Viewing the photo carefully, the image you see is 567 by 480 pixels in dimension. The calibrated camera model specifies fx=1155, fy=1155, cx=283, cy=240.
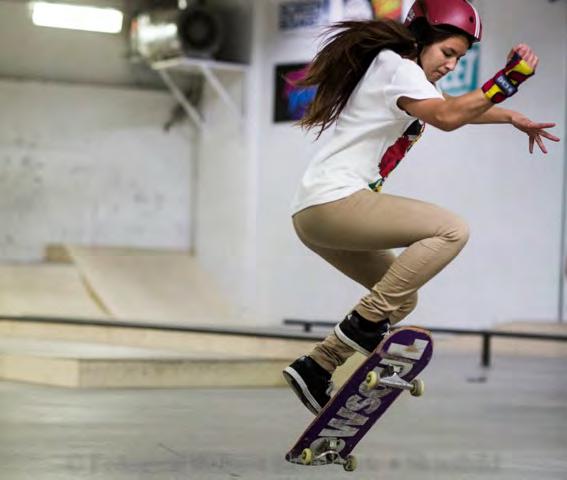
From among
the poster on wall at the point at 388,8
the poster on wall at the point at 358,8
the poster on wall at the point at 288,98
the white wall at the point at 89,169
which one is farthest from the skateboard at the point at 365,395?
the white wall at the point at 89,169

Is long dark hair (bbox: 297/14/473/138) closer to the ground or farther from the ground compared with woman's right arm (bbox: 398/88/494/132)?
farther from the ground

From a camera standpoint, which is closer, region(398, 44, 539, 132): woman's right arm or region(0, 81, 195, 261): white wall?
region(398, 44, 539, 132): woman's right arm

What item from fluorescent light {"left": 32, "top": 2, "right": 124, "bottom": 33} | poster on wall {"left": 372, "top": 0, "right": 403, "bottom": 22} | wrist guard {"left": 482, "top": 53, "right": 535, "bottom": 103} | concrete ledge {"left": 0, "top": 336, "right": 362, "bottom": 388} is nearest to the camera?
wrist guard {"left": 482, "top": 53, "right": 535, "bottom": 103}

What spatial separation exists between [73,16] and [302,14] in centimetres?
347

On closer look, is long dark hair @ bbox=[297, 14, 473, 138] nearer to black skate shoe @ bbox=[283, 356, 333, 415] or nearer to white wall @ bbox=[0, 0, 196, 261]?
black skate shoe @ bbox=[283, 356, 333, 415]

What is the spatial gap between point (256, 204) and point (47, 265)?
9.95 feet

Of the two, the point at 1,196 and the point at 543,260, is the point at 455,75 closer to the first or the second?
the point at 543,260

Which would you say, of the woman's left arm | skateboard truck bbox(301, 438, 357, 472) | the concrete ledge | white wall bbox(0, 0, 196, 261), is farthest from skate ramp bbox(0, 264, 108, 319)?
the woman's left arm

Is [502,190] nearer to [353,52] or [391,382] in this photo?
[353,52]

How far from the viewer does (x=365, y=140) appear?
12.6 ft

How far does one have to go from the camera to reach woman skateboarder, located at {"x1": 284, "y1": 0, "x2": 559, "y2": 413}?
377 centimetres

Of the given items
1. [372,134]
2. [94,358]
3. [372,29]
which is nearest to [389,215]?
[372,134]

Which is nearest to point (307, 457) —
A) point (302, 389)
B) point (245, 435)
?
point (302, 389)

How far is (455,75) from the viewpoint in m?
13.8
